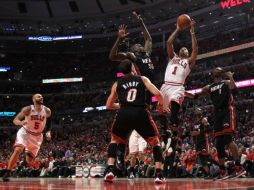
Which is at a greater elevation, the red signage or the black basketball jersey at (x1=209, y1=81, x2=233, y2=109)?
the red signage

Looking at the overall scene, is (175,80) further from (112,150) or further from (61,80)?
(61,80)

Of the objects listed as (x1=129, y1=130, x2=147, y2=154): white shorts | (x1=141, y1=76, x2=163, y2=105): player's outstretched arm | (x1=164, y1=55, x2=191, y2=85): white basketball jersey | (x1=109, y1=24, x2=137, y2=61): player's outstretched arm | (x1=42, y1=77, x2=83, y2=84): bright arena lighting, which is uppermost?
(x1=42, y1=77, x2=83, y2=84): bright arena lighting

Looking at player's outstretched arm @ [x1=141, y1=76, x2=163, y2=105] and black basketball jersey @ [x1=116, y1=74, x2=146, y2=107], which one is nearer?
player's outstretched arm @ [x1=141, y1=76, x2=163, y2=105]

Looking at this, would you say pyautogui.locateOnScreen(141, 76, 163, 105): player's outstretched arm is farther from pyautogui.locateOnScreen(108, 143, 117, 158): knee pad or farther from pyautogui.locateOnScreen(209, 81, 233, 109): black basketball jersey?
pyautogui.locateOnScreen(209, 81, 233, 109): black basketball jersey

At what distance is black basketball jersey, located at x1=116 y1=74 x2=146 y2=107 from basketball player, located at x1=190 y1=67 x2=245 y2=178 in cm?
278

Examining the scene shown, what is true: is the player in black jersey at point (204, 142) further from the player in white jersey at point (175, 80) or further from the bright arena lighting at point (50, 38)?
the bright arena lighting at point (50, 38)

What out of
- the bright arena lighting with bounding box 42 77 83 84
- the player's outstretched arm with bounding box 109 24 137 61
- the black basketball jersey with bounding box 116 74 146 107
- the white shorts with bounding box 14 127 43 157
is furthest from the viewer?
the bright arena lighting with bounding box 42 77 83 84

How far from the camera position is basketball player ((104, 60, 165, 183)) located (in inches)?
244

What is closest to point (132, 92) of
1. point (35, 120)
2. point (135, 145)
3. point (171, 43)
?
point (171, 43)

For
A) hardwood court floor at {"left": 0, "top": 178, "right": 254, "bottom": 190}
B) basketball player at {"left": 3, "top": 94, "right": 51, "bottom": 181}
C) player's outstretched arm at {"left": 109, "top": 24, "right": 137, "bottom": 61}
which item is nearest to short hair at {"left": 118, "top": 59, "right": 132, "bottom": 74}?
player's outstretched arm at {"left": 109, "top": 24, "right": 137, "bottom": 61}

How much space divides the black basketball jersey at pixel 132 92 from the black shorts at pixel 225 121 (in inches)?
112

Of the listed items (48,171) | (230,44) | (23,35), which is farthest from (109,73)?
(48,171)

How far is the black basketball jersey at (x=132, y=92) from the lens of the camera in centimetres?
625

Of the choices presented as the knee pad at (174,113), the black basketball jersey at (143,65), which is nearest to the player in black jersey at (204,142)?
the knee pad at (174,113)
